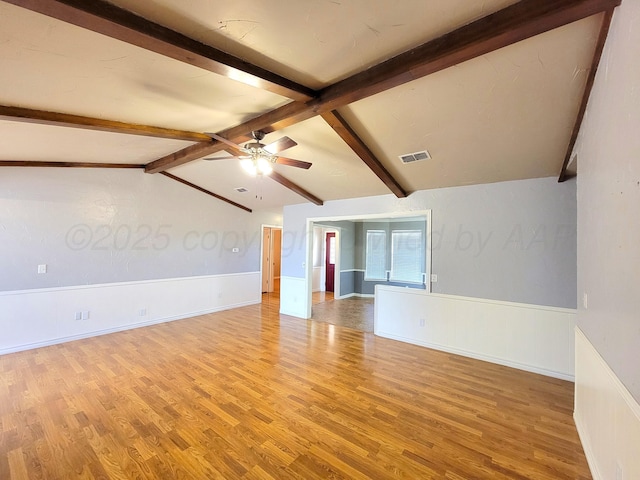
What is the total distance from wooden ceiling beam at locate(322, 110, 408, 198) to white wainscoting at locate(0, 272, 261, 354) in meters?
4.51

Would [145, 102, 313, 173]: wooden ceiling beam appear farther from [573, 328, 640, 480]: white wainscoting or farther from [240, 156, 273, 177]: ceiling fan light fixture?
[573, 328, 640, 480]: white wainscoting

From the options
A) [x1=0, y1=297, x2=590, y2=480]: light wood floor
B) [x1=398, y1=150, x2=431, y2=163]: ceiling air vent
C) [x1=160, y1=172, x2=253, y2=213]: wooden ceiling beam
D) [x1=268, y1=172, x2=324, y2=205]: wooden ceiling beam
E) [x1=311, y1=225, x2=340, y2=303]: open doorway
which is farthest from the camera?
[x1=311, y1=225, x2=340, y2=303]: open doorway

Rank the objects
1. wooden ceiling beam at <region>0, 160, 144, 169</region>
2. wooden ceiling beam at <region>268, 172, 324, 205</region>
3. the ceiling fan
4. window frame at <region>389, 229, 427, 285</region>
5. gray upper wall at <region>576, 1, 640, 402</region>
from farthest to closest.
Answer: window frame at <region>389, 229, 427, 285</region> → wooden ceiling beam at <region>268, 172, 324, 205</region> → wooden ceiling beam at <region>0, 160, 144, 169</region> → the ceiling fan → gray upper wall at <region>576, 1, 640, 402</region>

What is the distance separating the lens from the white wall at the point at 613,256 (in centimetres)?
122

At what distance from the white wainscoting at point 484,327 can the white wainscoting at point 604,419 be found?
1087mm

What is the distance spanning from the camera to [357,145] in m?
3.18

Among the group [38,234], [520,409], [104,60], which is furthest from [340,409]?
[38,234]

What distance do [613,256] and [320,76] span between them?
2.25 meters

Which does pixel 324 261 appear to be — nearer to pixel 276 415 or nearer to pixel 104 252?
pixel 104 252

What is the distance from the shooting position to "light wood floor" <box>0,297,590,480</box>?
76.8 inches

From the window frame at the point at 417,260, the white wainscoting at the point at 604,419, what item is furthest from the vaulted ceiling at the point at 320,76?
the window frame at the point at 417,260

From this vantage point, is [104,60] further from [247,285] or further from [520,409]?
[247,285]

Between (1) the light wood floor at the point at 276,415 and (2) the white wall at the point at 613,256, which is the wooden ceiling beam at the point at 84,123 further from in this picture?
(2) the white wall at the point at 613,256

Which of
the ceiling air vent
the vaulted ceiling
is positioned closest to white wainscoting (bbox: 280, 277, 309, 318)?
the vaulted ceiling
